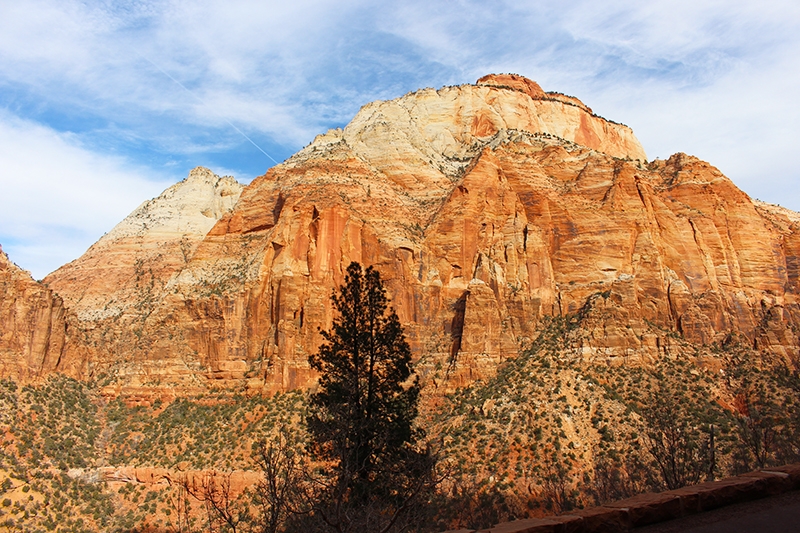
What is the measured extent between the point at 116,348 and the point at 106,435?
11.4 m

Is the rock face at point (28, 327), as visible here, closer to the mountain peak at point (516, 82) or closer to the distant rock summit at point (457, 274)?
the distant rock summit at point (457, 274)

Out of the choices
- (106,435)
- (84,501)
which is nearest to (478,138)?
(106,435)

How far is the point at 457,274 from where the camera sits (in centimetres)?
5175

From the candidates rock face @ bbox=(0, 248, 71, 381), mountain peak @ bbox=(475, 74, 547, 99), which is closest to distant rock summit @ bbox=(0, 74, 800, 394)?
rock face @ bbox=(0, 248, 71, 381)

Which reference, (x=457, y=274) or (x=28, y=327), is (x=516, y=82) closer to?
(x=457, y=274)

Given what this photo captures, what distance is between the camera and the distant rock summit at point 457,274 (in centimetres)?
4647

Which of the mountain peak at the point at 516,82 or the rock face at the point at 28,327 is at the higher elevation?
the mountain peak at the point at 516,82

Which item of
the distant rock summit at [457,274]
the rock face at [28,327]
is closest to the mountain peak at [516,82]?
the distant rock summit at [457,274]

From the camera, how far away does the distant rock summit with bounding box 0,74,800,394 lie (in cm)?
4647

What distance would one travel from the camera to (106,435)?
149ft

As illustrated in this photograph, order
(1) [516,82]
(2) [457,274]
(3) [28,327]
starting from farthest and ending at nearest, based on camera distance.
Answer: (1) [516,82]
(2) [457,274]
(3) [28,327]

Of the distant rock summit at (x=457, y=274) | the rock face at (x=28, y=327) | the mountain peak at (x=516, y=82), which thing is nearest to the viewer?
the rock face at (x=28, y=327)

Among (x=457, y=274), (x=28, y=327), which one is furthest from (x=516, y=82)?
(x=28, y=327)

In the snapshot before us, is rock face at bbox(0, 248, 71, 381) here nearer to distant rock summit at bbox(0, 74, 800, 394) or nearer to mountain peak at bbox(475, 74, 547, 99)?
distant rock summit at bbox(0, 74, 800, 394)
